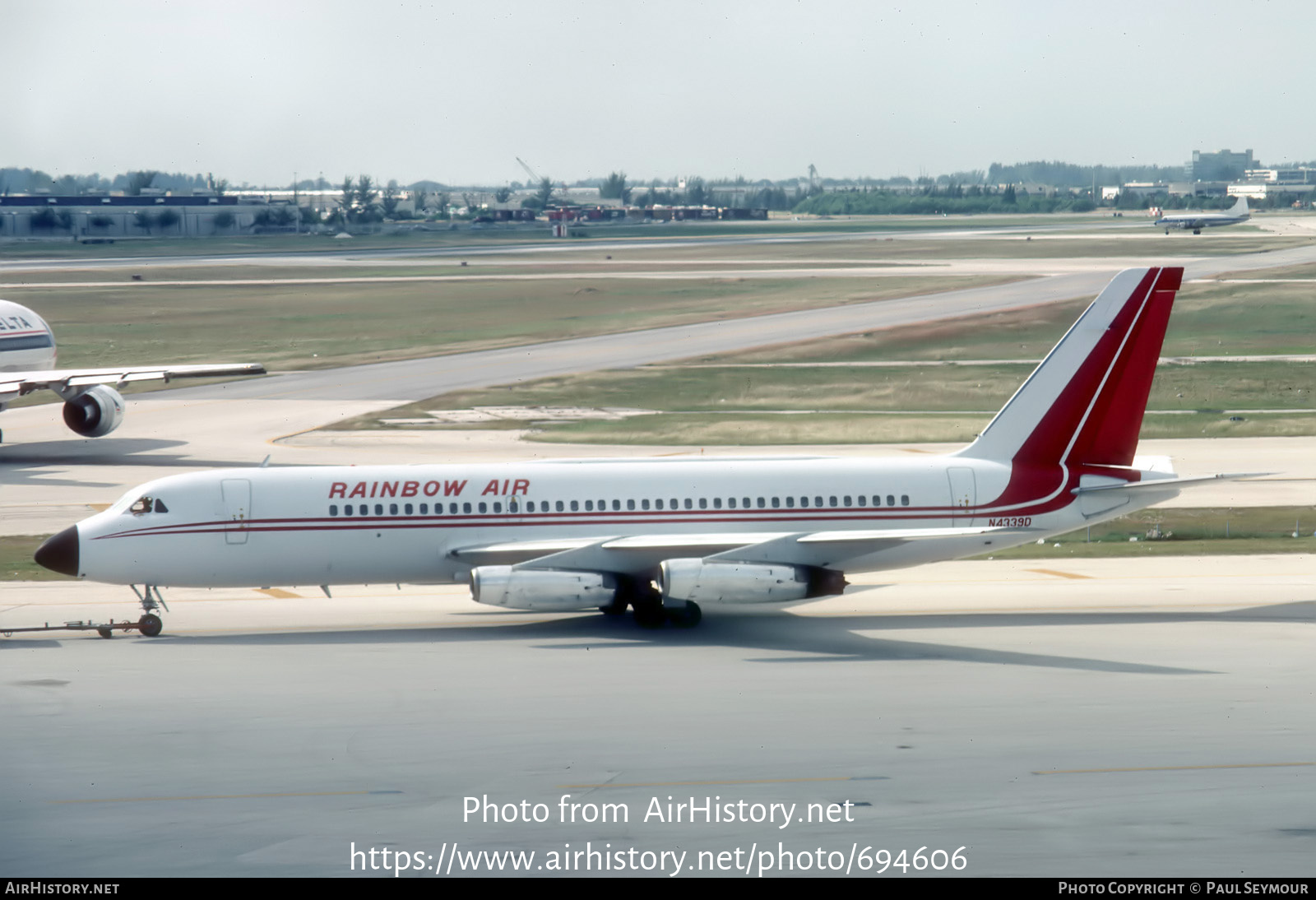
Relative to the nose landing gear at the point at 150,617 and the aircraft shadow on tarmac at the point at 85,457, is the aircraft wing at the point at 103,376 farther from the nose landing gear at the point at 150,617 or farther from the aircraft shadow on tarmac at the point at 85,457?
the nose landing gear at the point at 150,617

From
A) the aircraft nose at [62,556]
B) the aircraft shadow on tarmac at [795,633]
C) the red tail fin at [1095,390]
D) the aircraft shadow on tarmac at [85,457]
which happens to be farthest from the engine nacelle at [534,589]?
the aircraft shadow on tarmac at [85,457]

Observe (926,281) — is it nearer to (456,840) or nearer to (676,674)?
(676,674)

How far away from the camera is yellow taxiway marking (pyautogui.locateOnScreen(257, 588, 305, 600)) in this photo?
3805 cm

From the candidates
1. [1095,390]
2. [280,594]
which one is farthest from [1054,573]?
[280,594]

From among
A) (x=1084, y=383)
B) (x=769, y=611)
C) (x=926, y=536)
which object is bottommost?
(x=769, y=611)

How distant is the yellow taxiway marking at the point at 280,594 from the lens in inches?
1498

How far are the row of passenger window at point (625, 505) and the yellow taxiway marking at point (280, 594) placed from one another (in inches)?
222

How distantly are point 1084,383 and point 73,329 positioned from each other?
9352cm

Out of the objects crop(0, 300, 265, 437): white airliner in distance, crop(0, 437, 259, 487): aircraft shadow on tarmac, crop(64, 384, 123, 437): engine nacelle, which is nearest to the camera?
crop(0, 437, 259, 487): aircraft shadow on tarmac

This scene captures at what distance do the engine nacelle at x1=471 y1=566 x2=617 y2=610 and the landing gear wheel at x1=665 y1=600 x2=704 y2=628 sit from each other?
2167mm

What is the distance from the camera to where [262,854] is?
1862 centimetres

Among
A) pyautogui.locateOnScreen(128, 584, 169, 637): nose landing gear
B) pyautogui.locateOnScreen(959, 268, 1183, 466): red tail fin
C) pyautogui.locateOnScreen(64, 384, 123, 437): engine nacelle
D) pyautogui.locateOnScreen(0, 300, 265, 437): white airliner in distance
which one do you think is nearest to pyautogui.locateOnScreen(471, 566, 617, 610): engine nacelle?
pyautogui.locateOnScreen(128, 584, 169, 637): nose landing gear

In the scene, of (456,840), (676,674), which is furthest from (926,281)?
(456,840)

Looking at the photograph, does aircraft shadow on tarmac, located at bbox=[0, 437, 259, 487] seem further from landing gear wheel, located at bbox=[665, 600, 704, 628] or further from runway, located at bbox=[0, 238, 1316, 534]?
landing gear wheel, located at bbox=[665, 600, 704, 628]
